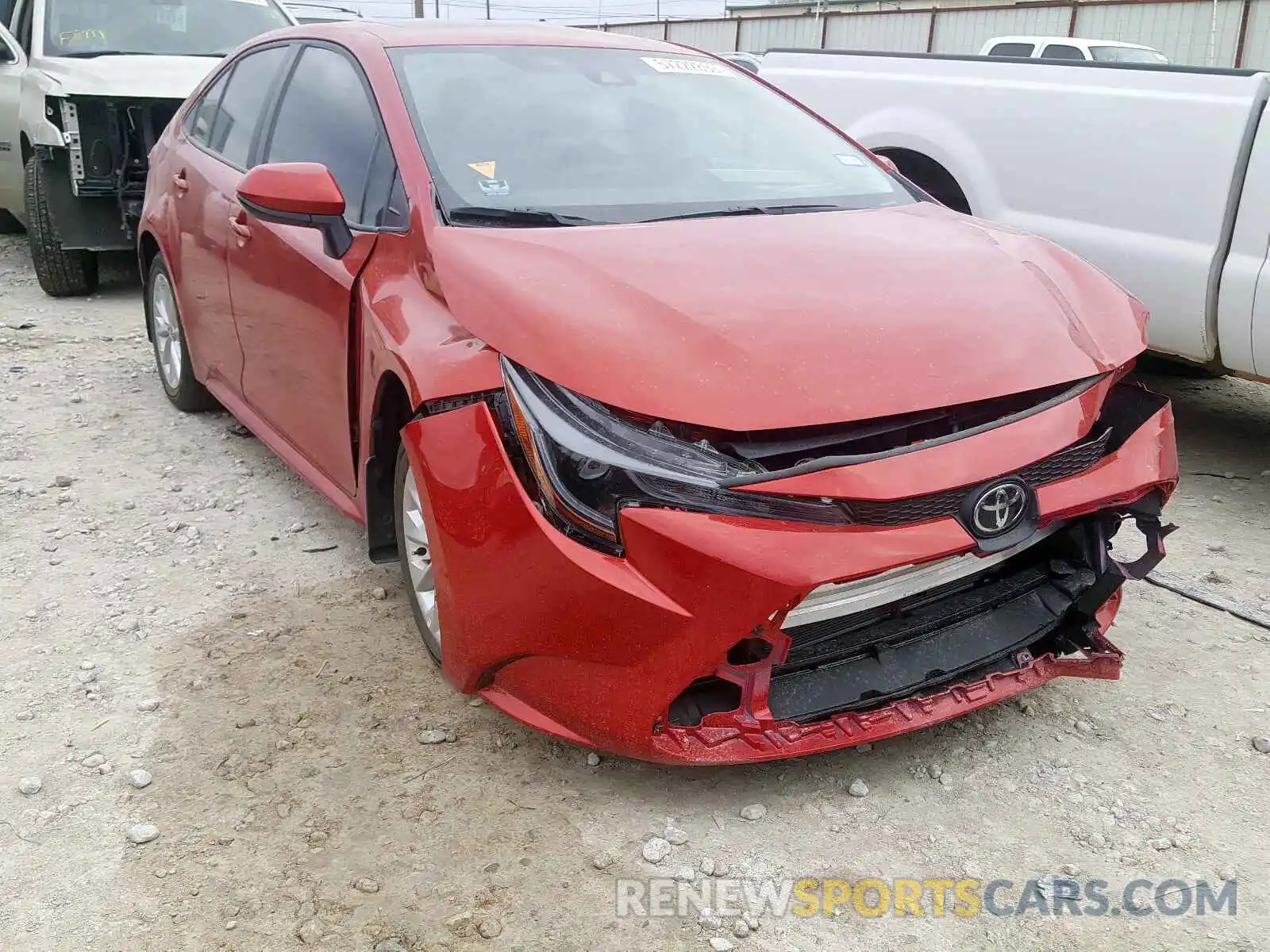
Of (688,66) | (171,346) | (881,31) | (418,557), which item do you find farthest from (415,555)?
(881,31)

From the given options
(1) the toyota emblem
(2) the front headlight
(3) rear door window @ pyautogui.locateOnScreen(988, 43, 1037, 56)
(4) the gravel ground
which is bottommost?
(4) the gravel ground

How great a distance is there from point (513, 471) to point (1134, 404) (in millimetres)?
1457

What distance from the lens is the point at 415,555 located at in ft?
9.55

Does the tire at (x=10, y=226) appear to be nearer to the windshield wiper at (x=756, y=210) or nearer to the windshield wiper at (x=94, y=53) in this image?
the windshield wiper at (x=94, y=53)

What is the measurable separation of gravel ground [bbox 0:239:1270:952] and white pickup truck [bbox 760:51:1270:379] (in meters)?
1.02

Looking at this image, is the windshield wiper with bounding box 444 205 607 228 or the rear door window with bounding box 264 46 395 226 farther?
the rear door window with bounding box 264 46 395 226

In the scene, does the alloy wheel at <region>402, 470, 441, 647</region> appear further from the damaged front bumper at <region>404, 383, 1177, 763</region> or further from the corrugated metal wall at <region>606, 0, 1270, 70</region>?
the corrugated metal wall at <region>606, 0, 1270, 70</region>

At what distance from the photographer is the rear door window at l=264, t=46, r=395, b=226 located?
3059mm

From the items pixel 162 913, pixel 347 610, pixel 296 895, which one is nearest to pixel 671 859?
pixel 296 895

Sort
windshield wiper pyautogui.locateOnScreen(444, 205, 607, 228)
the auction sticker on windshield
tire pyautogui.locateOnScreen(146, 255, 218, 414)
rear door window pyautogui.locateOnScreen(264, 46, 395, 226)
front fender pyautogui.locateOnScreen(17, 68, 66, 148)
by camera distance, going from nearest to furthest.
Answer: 1. windshield wiper pyautogui.locateOnScreen(444, 205, 607, 228)
2. rear door window pyautogui.locateOnScreen(264, 46, 395, 226)
3. the auction sticker on windshield
4. tire pyautogui.locateOnScreen(146, 255, 218, 414)
5. front fender pyautogui.locateOnScreen(17, 68, 66, 148)

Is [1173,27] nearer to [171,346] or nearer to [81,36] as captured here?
[81,36]

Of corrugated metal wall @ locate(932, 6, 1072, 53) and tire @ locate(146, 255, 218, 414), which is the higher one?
corrugated metal wall @ locate(932, 6, 1072, 53)

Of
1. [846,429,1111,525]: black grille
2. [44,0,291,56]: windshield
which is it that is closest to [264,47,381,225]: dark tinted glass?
[846,429,1111,525]: black grille

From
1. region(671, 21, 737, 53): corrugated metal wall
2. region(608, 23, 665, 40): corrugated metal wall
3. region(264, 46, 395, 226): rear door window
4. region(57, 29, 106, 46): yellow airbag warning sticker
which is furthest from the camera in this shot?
region(608, 23, 665, 40): corrugated metal wall
